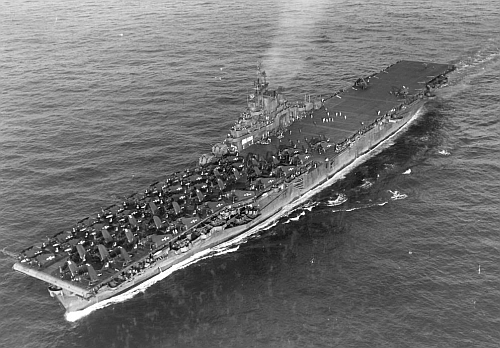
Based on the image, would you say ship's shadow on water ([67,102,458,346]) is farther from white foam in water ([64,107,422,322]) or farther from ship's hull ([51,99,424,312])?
ship's hull ([51,99,424,312])

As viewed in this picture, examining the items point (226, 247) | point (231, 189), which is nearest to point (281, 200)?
point (231, 189)

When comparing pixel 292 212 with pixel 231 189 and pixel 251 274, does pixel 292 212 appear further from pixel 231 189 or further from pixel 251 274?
pixel 251 274

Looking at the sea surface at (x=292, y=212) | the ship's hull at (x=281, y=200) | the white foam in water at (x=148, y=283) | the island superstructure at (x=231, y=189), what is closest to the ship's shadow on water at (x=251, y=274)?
the sea surface at (x=292, y=212)

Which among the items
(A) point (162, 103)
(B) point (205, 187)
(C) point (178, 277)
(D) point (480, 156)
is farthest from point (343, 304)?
(A) point (162, 103)

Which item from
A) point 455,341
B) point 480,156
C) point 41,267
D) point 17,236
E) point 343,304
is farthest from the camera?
point 480,156

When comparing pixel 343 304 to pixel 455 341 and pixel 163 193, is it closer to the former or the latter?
pixel 455 341

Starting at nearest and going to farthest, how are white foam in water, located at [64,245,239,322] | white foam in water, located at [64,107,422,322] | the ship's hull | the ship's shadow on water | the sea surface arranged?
1. the sea surface
2. the ship's shadow on water
3. white foam in water, located at [64,245,239,322]
4. white foam in water, located at [64,107,422,322]
5. the ship's hull

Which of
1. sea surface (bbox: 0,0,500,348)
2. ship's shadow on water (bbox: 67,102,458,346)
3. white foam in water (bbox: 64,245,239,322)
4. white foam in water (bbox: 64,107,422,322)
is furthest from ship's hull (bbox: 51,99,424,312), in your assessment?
sea surface (bbox: 0,0,500,348)
